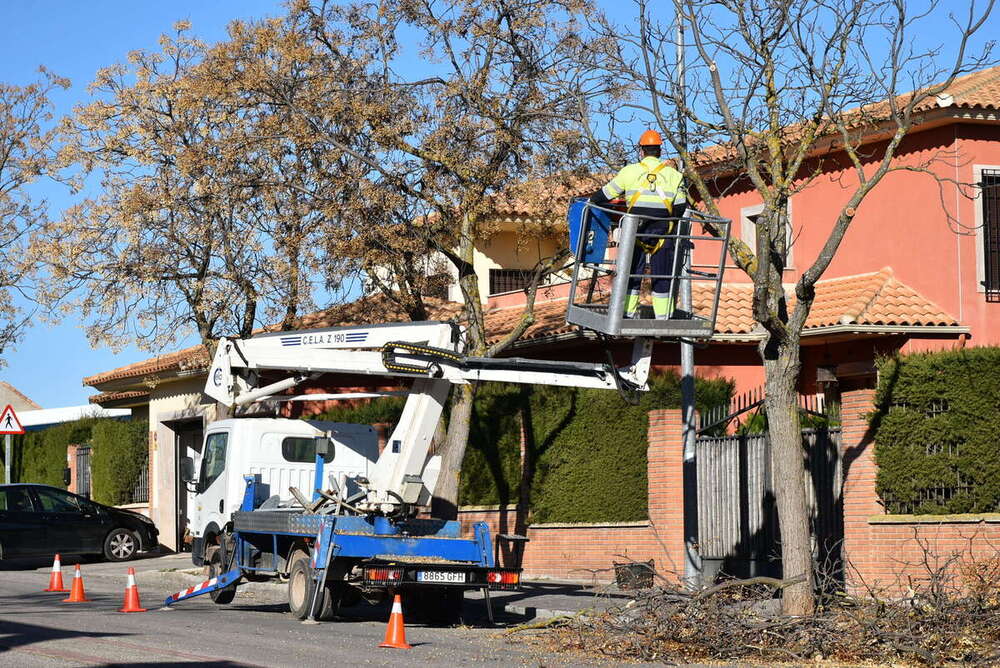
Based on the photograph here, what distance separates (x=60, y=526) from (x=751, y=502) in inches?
553

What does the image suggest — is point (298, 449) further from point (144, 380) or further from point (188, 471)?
point (144, 380)

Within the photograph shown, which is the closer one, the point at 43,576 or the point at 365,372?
the point at 365,372

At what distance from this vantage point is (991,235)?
861 inches

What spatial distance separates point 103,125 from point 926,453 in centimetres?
1448

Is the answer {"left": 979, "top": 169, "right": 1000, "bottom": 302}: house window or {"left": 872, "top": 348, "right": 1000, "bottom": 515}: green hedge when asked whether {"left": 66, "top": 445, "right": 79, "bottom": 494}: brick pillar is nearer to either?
{"left": 979, "top": 169, "right": 1000, "bottom": 302}: house window

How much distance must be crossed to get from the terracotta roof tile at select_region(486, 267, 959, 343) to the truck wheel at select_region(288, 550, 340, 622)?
26.4 feet

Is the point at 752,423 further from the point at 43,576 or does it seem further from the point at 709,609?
the point at 43,576

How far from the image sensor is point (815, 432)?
16.3 meters

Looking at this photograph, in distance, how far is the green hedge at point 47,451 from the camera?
35.7m

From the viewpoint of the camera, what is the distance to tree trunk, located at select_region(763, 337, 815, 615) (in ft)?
40.5

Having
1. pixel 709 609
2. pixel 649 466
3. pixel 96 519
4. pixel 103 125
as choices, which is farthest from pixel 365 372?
pixel 96 519

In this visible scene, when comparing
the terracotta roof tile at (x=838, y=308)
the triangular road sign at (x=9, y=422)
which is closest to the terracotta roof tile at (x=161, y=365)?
the triangular road sign at (x=9, y=422)

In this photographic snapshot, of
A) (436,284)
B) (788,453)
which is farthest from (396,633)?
(436,284)

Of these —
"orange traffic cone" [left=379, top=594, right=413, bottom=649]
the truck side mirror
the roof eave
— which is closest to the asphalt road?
"orange traffic cone" [left=379, top=594, right=413, bottom=649]
